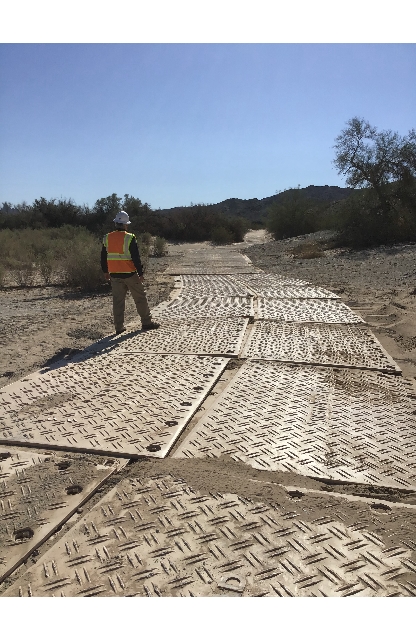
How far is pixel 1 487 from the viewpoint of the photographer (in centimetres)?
283

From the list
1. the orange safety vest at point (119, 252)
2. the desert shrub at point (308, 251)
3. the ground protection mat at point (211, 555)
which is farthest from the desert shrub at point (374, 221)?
the ground protection mat at point (211, 555)

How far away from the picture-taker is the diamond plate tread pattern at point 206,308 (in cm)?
770

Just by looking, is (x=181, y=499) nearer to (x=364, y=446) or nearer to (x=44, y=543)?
(x=44, y=543)

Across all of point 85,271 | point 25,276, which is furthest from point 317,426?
point 25,276

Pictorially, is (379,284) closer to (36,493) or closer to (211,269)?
(211,269)

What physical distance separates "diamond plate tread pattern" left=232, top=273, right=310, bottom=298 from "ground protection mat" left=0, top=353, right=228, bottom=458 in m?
4.74

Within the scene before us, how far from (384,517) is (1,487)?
6.64ft

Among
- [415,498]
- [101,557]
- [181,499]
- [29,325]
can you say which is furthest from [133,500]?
[29,325]

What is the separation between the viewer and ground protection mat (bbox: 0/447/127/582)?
7.79 feet

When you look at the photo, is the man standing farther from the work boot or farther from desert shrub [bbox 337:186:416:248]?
desert shrub [bbox 337:186:416:248]

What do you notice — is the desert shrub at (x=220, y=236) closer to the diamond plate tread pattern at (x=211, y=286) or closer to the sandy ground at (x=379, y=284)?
the sandy ground at (x=379, y=284)

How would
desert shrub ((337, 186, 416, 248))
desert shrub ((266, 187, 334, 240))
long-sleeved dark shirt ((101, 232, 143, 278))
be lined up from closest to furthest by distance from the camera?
1. long-sleeved dark shirt ((101, 232, 143, 278))
2. desert shrub ((337, 186, 416, 248))
3. desert shrub ((266, 187, 334, 240))

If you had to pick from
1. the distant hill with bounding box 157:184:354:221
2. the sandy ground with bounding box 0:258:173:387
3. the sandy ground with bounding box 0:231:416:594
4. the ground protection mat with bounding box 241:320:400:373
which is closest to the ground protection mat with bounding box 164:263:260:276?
the sandy ground with bounding box 0:231:416:594

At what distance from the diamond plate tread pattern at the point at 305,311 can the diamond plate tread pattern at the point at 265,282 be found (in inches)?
32.4
